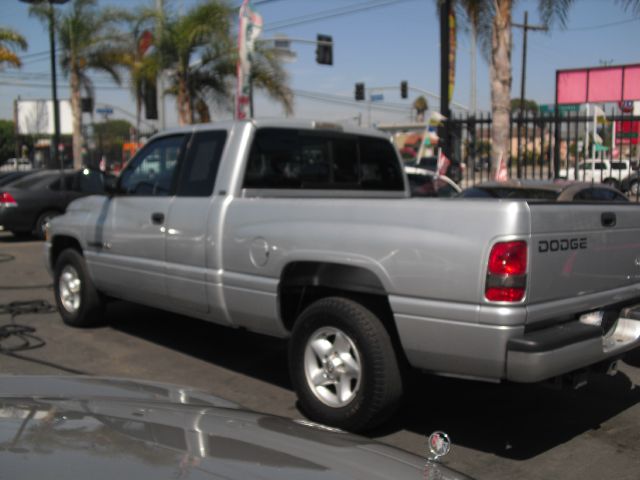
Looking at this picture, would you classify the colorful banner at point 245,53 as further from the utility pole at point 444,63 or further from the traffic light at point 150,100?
the traffic light at point 150,100

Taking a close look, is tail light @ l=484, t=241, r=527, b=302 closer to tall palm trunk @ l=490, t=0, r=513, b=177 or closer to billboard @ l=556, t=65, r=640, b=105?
tall palm trunk @ l=490, t=0, r=513, b=177

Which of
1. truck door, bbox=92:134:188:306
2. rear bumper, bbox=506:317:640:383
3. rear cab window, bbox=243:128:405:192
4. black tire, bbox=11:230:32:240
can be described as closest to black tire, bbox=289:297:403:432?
rear bumper, bbox=506:317:640:383

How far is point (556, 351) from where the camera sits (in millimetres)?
3734

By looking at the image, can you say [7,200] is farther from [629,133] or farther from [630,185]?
[629,133]

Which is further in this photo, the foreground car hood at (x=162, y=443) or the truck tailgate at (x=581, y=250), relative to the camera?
the truck tailgate at (x=581, y=250)

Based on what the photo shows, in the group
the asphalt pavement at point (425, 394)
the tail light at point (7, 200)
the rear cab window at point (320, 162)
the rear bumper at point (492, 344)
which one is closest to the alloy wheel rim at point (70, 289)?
the asphalt pavement at point (425, 394)

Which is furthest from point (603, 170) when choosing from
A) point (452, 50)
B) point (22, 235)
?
point (22, 235)

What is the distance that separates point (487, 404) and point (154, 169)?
340 cm

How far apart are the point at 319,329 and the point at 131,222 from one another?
2517 mm

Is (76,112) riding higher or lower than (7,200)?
higher

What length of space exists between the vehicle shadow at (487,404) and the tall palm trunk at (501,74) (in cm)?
859

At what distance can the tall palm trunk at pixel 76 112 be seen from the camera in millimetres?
27781

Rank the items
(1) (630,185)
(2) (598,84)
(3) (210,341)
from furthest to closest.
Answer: (2) (598,84) < (1) (630,185) < (3) (210,341)

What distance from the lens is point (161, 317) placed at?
801 centimetres
